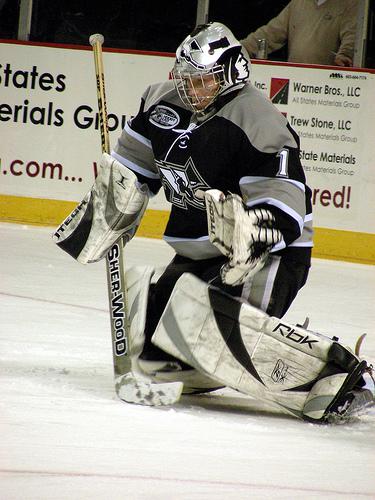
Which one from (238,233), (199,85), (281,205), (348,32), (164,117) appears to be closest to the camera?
(238,233)

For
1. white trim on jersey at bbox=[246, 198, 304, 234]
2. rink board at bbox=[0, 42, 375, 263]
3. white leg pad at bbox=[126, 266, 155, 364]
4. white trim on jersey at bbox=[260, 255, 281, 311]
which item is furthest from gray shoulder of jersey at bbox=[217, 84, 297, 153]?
rink board at bbox=[0, 42, 375, 263]

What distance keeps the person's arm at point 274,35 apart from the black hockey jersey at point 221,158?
333 centimetres

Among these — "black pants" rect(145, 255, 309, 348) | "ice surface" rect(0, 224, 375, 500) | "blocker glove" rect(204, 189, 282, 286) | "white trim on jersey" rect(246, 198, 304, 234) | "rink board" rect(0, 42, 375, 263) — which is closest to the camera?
"ice surface" rect(0, 224, 375, 500)

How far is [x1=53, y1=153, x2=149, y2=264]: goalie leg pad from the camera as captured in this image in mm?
2891

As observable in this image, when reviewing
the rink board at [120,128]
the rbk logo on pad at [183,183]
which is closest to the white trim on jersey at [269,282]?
the rbk logo on pad at [183,183]

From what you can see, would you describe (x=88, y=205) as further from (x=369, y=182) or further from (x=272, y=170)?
(x=369, y=182)

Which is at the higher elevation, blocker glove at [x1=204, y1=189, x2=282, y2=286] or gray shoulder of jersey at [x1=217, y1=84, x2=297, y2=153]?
gray shoulder of jersey at [x1=217, y1=84, x2=297, y2=153]

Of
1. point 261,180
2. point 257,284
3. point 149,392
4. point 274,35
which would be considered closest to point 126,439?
point 149,392

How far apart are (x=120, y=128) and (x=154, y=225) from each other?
560 mm

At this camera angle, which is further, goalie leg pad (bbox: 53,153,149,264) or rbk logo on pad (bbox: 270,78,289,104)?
rbk logo on pad (bbox: 270,78,289,104)

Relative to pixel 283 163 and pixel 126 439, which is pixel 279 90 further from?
pixel 126 439

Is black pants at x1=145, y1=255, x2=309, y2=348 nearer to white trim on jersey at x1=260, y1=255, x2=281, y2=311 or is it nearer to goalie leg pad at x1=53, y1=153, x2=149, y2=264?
white trim on jersey at x1=260, y1=255, x2=281, y2=311

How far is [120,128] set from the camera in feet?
20.1

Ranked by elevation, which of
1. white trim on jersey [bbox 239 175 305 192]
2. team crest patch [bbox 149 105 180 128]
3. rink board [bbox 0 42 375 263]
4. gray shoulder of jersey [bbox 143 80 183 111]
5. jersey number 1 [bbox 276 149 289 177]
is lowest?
rink board [bbox 0 42 375 263]
